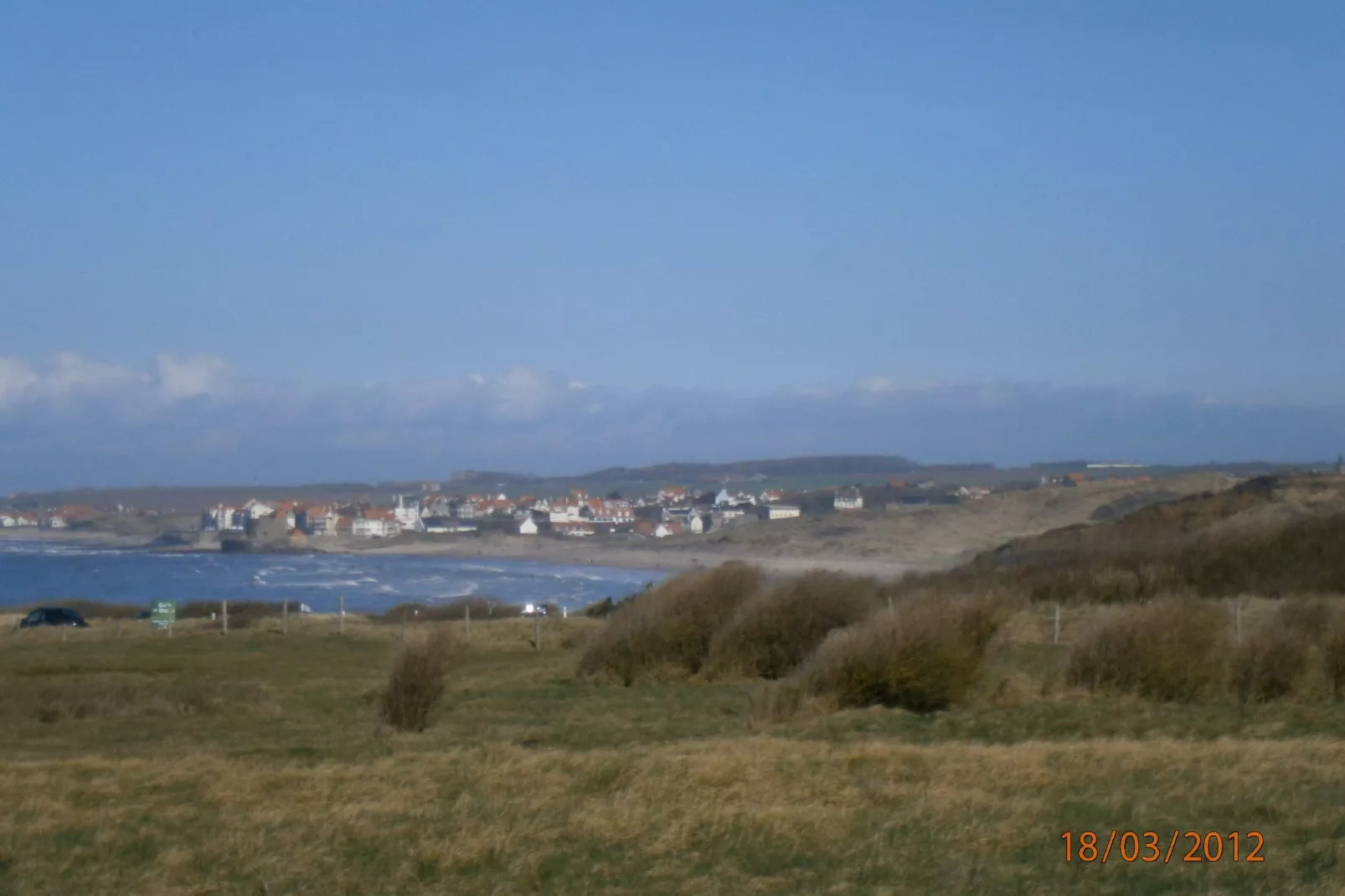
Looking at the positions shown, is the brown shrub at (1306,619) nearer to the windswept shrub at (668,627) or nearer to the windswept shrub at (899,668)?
the windswept shrub at (899,668)

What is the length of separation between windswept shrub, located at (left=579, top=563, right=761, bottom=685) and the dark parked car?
84.8 ft

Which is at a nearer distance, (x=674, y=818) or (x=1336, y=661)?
(x=674, y=818)

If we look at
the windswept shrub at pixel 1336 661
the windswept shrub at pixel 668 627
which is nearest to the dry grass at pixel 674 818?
the windswept shrub at pixel 1336 661

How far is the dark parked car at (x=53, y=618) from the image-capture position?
4659 cm

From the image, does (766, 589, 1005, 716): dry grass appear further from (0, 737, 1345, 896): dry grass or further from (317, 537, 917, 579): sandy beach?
(317, 537, 917, 579): sandy beach

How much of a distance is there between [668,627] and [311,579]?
6132 centimetres

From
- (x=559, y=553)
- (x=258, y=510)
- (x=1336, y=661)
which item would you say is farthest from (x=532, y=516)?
(x=1336, y=661)

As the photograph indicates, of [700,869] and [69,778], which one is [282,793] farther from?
[700,869]

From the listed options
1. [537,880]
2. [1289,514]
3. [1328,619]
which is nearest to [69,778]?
→ [537,880]

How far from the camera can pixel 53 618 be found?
47.4 metres

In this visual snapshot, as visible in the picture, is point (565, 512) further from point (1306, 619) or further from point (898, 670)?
point (898, 670)

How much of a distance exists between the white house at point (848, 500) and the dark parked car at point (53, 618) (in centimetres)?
6967

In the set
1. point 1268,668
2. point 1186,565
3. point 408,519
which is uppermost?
point 1268,668

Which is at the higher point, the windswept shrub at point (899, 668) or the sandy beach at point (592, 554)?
the windswept shrub at point (899, 668)
